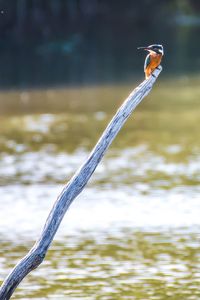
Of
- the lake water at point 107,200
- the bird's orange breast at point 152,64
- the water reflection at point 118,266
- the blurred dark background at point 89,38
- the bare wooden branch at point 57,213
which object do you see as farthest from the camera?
the blurred dark background at point 89,38

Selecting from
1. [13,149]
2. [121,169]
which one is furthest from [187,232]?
[13,149]

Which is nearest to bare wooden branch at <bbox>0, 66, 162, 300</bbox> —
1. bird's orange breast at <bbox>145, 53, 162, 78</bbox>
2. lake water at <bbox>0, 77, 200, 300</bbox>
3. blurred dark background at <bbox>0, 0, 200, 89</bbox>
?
bird's orange breast at <bbox>145, 53, 162, 78</bbox>

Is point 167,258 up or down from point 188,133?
down

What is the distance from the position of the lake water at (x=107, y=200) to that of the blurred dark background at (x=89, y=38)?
10080 millimetres

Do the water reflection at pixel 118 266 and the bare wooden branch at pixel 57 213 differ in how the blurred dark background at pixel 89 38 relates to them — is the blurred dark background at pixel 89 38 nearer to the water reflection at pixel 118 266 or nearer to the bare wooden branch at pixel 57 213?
the water reflection at pixel 118 266

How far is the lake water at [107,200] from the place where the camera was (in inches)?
613

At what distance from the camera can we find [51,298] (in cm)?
1456

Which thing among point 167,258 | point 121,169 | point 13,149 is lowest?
point 167,258

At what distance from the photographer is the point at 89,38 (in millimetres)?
65250

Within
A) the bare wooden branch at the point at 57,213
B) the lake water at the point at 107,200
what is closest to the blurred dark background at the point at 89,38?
the lake water at the point at 107,200

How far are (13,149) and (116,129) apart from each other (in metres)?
17.3

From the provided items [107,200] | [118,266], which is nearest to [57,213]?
[118,266]

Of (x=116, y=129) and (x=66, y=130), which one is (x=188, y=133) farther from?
(x=116, y=129)

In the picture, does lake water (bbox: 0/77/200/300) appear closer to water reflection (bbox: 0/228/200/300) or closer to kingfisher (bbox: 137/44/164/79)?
water reflection (bbox: 0/228/200/300)
